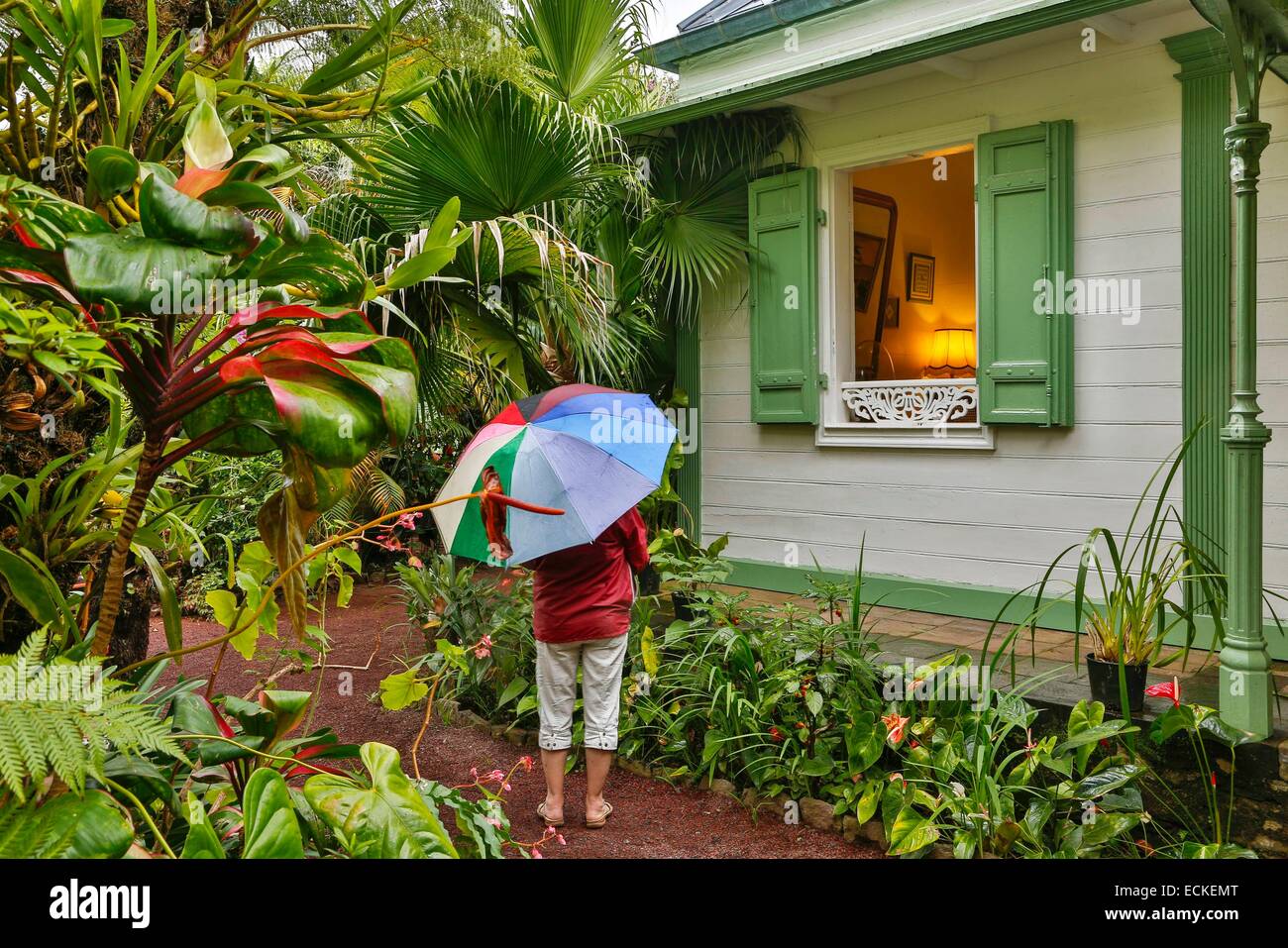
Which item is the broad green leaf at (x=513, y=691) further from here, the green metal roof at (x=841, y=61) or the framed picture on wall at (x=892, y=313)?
the framed picture on wall at (x=892, y=313)

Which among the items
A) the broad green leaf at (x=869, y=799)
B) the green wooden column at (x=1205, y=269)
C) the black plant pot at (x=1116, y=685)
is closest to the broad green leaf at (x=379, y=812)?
the broad green leaf at (x=869, y=799)

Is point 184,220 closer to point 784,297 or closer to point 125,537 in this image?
point 125,537

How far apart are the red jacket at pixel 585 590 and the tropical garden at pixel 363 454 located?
578mm

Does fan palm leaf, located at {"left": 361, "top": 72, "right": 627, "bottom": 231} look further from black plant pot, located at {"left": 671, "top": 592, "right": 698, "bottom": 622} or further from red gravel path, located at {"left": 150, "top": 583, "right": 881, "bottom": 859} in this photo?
red gravel path, located at {"left": 150, "top": 583, "right": 881, "bottom": 859}

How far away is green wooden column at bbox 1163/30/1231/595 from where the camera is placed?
16.9ft

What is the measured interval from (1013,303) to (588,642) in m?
3.47

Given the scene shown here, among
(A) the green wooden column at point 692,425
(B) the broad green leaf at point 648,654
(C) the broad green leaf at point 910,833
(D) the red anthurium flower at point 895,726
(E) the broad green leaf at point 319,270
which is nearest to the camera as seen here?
(E) the broad green leaf at point 319,270

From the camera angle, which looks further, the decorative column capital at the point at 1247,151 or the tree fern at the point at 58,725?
the decorative column capital at the point at 1247,151

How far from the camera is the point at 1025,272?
587cm

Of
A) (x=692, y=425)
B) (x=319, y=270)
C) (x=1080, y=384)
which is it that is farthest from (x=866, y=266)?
(x=319, y=270)

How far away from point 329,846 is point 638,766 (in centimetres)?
257

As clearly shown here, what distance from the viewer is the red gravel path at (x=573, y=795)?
12.6 feet

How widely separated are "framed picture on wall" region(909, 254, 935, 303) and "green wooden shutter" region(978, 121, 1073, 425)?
148 inches
